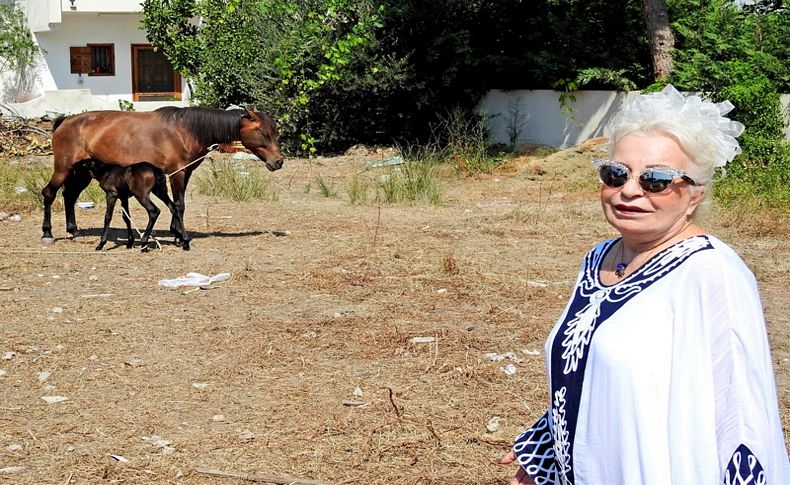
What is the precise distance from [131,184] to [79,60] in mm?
21758

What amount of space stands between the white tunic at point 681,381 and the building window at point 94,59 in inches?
1200

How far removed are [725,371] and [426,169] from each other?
1302 cm

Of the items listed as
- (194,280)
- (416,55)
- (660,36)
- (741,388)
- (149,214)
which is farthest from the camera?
(416,55)

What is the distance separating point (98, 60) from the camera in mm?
31406

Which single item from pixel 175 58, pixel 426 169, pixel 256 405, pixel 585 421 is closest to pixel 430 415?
pixel 256 405

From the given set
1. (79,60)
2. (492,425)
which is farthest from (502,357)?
(79,60)

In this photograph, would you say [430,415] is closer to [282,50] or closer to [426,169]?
[426,169]

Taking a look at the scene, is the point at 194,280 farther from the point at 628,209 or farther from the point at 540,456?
the point at 628,209

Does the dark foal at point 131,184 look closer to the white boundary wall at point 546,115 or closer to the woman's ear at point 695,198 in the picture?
the woman's ear at point 695,198

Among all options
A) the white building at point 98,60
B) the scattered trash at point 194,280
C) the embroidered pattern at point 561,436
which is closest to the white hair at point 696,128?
the embroidered pattern at point 561,436

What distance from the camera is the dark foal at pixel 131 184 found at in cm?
1098

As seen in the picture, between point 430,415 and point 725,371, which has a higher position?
point 725,371

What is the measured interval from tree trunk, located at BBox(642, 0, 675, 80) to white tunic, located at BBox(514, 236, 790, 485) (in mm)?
16537

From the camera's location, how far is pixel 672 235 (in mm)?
2795
